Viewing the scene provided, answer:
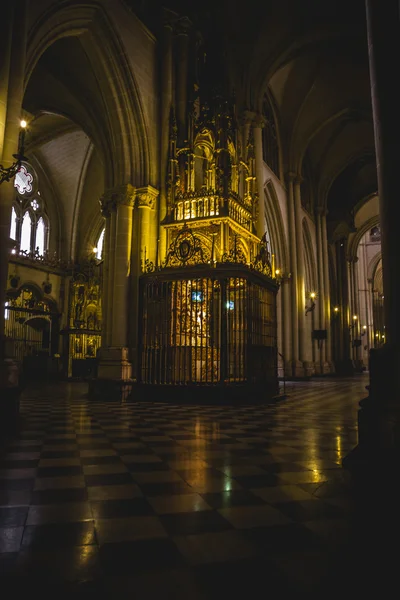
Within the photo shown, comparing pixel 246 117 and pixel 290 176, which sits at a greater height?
pixel 290 176

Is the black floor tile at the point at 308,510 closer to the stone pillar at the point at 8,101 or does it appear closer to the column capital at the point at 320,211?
the stone pillar at the point at 8,101

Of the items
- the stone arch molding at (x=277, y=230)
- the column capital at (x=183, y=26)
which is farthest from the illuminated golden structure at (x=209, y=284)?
the stone arch molding at (x=277, y=230)

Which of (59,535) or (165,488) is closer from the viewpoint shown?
(59,535)

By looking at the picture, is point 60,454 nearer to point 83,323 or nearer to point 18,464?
point 18,464

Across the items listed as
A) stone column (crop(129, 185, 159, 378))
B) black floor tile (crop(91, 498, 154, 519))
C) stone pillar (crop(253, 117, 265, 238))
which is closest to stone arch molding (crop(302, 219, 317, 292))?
stone pillar (crop(253, 117, 265, 238))

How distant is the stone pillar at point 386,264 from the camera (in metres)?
4.16

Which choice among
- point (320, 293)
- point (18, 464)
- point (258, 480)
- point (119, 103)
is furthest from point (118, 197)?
point (320, 293)

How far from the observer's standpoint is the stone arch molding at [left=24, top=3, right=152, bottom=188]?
525 inches

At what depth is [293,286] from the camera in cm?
2380

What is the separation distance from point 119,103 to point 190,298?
694 centimetres

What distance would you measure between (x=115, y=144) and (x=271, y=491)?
13054 mm

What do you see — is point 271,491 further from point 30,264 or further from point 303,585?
point 30,264

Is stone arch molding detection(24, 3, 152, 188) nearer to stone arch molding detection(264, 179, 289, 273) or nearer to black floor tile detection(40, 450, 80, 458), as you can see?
stone arch molding detection(264, 179, 289, 273)

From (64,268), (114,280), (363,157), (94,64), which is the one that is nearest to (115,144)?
(94,64)
